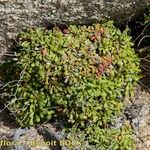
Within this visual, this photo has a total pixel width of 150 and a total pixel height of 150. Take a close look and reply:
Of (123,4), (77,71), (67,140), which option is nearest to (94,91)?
(77,71)

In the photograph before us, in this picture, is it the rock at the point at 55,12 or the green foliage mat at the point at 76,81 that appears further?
the green foliage mat at the point at 76,81

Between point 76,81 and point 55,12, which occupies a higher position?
point 55,12

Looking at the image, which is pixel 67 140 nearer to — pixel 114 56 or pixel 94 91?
pixel 94 91

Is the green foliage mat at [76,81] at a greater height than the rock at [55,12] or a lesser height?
lesser
